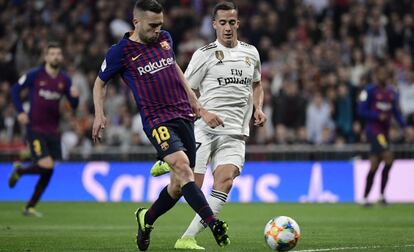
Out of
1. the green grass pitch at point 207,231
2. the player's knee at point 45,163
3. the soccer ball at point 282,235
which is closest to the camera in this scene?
the soccer ball at point 282,235

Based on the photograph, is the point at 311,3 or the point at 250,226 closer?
the point at 250,226

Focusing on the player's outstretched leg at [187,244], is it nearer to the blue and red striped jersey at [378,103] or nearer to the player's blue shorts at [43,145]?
the player's blue shorts at [43,145]

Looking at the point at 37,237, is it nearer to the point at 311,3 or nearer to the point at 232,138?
the point at 232,138

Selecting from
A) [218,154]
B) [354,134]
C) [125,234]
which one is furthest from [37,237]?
[354,134]

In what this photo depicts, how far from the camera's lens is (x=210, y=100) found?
36.4ft

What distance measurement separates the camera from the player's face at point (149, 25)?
9.84 meters

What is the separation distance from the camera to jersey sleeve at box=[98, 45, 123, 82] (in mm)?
9969

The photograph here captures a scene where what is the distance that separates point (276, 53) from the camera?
25375 mm

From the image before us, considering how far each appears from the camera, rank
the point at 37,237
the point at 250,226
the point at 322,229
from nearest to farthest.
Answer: the point at 37,237
the point at 322,229
the point at 250,226

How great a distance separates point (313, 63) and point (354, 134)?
2510 mm

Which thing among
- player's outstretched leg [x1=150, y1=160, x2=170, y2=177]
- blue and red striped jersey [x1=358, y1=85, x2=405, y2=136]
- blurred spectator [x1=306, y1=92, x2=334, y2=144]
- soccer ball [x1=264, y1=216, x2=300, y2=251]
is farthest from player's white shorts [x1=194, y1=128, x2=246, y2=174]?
blurred spectator [x1=306, y1=92, x2=334, y2=144]

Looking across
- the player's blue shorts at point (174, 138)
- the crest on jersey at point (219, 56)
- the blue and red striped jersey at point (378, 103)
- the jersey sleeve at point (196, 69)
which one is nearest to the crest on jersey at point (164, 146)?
the player's blue shorts at point (174, 138)

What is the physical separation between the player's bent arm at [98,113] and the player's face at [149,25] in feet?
2.13

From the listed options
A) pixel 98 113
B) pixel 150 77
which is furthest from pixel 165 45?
pixel 98 113
